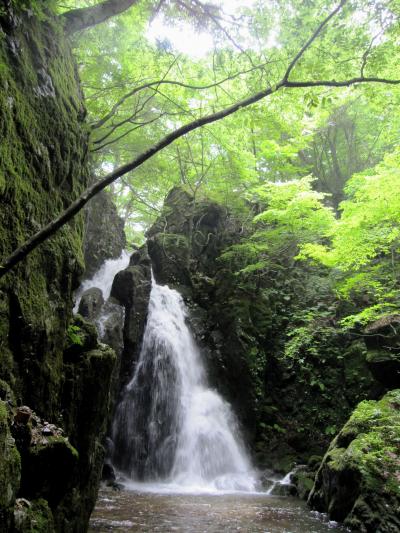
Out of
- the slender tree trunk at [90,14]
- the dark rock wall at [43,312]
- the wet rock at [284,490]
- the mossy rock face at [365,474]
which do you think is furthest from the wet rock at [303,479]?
the slender tree trunk at [90,14]

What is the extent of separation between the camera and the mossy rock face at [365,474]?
20.3ft

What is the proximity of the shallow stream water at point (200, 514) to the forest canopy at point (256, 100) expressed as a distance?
480cm

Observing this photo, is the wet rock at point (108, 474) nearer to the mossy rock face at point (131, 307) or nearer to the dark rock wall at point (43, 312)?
the mossy rock face at point (131, 307)

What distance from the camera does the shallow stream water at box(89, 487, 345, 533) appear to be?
6.07 metres

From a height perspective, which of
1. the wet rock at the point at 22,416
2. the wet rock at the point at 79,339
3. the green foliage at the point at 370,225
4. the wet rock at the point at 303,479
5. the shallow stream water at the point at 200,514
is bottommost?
the shallow stream water at the point at 200,514

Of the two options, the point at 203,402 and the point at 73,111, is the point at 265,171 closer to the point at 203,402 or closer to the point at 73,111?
the point at 203,402

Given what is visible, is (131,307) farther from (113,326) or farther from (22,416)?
(22,416)

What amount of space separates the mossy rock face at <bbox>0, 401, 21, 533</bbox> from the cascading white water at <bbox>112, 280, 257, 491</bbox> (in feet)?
24.8

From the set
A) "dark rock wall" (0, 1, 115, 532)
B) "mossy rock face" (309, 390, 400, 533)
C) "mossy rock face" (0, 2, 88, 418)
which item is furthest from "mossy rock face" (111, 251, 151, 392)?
"mossy rock face" (0, 2, 88, 418)

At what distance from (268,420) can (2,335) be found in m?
10.5

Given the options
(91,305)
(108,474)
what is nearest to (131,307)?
(91,305)

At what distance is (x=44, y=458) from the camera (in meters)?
3.73

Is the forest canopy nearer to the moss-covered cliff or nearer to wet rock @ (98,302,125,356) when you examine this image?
the moss-covered cliff

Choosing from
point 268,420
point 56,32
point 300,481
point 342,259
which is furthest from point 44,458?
point 268,420
